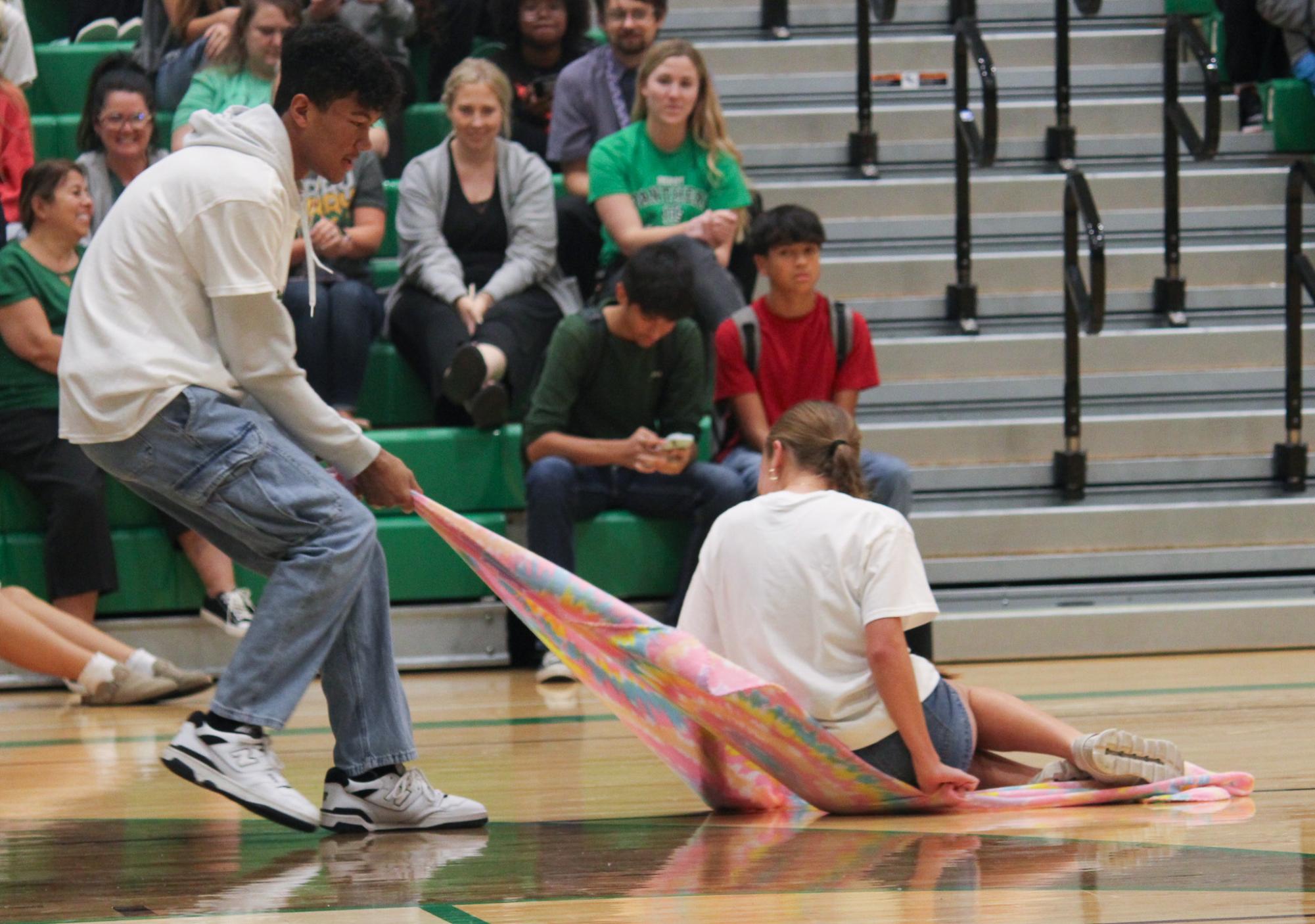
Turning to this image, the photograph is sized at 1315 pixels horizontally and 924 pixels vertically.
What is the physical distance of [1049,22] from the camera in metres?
7.32

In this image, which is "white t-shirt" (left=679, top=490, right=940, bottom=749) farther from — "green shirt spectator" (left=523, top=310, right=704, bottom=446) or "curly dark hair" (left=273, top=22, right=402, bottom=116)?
"green shirt spectator" (left=523, top=310, right=704, bottom=446)

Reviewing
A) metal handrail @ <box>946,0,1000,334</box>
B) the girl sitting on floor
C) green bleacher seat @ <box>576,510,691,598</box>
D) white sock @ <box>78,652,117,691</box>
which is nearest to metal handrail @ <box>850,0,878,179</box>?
metal handrail @ <box>946,0,1000,334</box>

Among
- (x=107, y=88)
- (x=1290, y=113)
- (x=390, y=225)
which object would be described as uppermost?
(x=107, y=88)

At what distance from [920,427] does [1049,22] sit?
2569 millimetres

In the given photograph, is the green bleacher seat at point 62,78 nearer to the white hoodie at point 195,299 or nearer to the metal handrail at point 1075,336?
the metal handrail at point 1075,336

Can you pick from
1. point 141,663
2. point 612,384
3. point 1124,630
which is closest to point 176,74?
point 612,384

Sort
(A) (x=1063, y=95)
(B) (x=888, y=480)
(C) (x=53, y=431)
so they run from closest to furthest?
(B) (x=888, y=480) < (C) (x=53, y=431) < (A) (x=1063, y=95)

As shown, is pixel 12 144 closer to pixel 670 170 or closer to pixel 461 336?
pixel 461 336

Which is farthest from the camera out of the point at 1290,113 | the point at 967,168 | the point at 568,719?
the point at 1290,113

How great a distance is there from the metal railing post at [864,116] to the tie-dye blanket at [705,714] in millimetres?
3816

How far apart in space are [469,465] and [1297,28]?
12.0ft

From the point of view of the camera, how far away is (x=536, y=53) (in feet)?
21.0

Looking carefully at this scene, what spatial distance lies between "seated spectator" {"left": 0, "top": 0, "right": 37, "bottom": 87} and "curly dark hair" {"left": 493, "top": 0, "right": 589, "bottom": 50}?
166 centimetres

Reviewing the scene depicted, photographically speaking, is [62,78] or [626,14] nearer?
[626,14]
